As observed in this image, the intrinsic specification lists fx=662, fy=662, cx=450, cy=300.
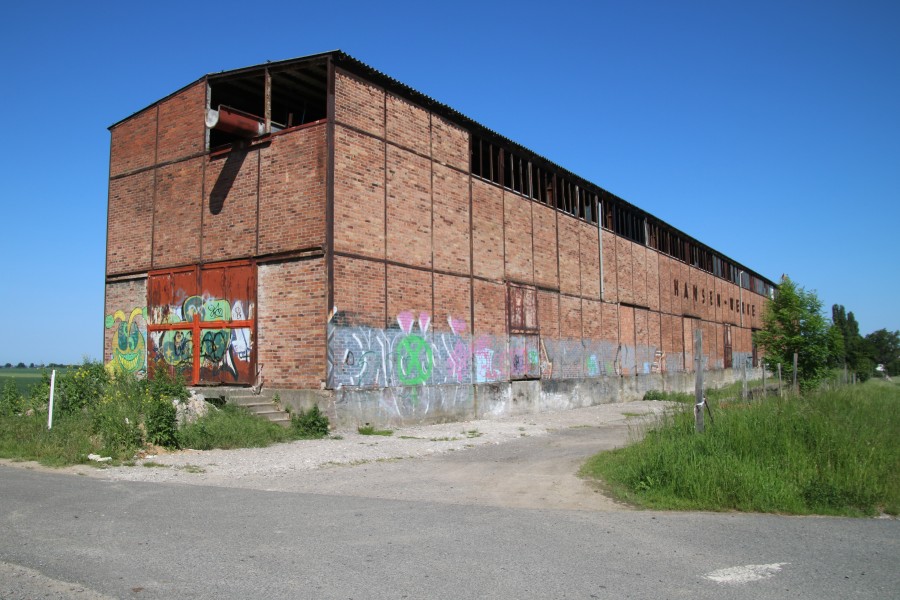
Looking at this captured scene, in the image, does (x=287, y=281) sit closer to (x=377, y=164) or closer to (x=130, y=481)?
(x=377, y=164)

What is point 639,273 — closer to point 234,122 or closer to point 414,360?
point 414,360

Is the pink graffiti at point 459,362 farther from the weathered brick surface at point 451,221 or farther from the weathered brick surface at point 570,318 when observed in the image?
the weathered brick surface at point 570,318

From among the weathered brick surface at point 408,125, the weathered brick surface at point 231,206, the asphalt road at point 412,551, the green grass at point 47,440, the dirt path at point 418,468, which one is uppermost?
the weathered brick surface at point 408,125

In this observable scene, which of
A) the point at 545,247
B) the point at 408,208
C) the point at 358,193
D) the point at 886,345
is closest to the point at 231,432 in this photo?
the point at 358,193

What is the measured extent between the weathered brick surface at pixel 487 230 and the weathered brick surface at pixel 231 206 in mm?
6741

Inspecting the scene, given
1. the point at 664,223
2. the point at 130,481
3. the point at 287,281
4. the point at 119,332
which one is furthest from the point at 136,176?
the point at 664,223

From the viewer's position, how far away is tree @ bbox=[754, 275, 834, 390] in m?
29.0

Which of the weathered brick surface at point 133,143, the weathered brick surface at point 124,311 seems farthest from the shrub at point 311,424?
the weathered brick surface at point 133,143

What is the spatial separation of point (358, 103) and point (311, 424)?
7.71 metres

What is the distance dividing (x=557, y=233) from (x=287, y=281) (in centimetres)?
1250

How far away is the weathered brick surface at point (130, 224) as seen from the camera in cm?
1838

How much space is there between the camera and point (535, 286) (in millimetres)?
23000

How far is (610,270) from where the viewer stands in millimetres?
28875

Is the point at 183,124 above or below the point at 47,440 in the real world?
above
